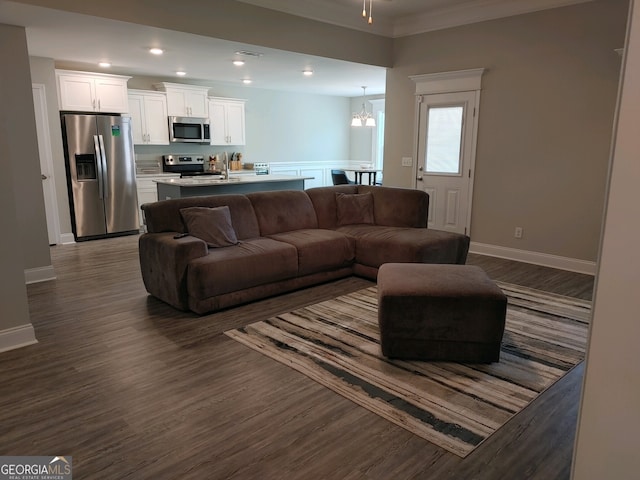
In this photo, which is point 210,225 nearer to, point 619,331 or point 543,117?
point 619,331

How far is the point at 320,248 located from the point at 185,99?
499 cm

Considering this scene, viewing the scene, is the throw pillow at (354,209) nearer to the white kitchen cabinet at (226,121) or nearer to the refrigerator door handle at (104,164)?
the refrigerator door handle at (104,164)

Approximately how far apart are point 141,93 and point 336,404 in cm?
670

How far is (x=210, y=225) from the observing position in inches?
160

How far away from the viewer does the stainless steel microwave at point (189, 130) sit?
7828mm

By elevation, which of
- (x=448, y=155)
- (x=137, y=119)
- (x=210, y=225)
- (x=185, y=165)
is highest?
(x=137, y=119)

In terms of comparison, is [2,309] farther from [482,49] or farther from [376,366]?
[482,49]

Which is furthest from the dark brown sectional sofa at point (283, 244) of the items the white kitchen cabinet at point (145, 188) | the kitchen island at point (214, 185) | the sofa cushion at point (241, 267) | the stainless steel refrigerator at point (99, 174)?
the white kitchen cabinet at point (145, 188)

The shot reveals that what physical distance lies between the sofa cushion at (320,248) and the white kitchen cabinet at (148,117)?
4.20m

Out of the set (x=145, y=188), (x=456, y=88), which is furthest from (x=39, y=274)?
(x=456, y=88)

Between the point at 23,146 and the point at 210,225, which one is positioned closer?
the point at 210,225

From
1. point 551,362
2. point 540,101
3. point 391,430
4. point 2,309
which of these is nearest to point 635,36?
point 391,430

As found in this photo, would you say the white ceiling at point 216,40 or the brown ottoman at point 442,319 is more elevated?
the white ceiling at point 216,40

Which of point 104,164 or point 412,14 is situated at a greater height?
point 412,14
